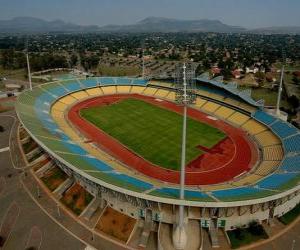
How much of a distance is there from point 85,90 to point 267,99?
1788 inches

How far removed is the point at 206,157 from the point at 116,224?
687 inches

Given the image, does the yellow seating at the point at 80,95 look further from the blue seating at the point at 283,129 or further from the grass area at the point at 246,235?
the grass area at the point at 246,235

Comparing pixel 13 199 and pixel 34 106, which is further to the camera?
pixel 34 106

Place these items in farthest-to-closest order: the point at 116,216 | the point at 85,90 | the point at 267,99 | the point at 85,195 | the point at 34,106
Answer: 1. the point at 267,99
2. the point at 85,90
3. the point at 34,106
4. the point at 85,195
5. the point at 116,216

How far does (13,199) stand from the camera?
3616 centimetres

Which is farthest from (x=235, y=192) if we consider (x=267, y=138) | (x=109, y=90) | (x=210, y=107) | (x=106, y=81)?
(x=106, y=81)

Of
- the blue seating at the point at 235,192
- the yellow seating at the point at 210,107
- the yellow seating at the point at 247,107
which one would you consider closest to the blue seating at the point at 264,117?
the yellow seating at the point at 247,107

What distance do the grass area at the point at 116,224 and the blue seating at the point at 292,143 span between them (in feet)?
74.5

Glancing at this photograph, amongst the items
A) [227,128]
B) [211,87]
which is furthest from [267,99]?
[227,128]

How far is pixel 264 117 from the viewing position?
170 feet

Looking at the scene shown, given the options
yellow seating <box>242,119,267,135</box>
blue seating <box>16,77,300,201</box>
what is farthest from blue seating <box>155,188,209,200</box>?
yellow seating <box>242,119,267,135</box>

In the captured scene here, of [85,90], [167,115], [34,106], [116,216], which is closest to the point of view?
[116,216]

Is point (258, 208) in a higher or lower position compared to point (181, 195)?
lower

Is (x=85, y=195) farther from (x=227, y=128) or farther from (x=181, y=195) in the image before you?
(x=227, y=128)
